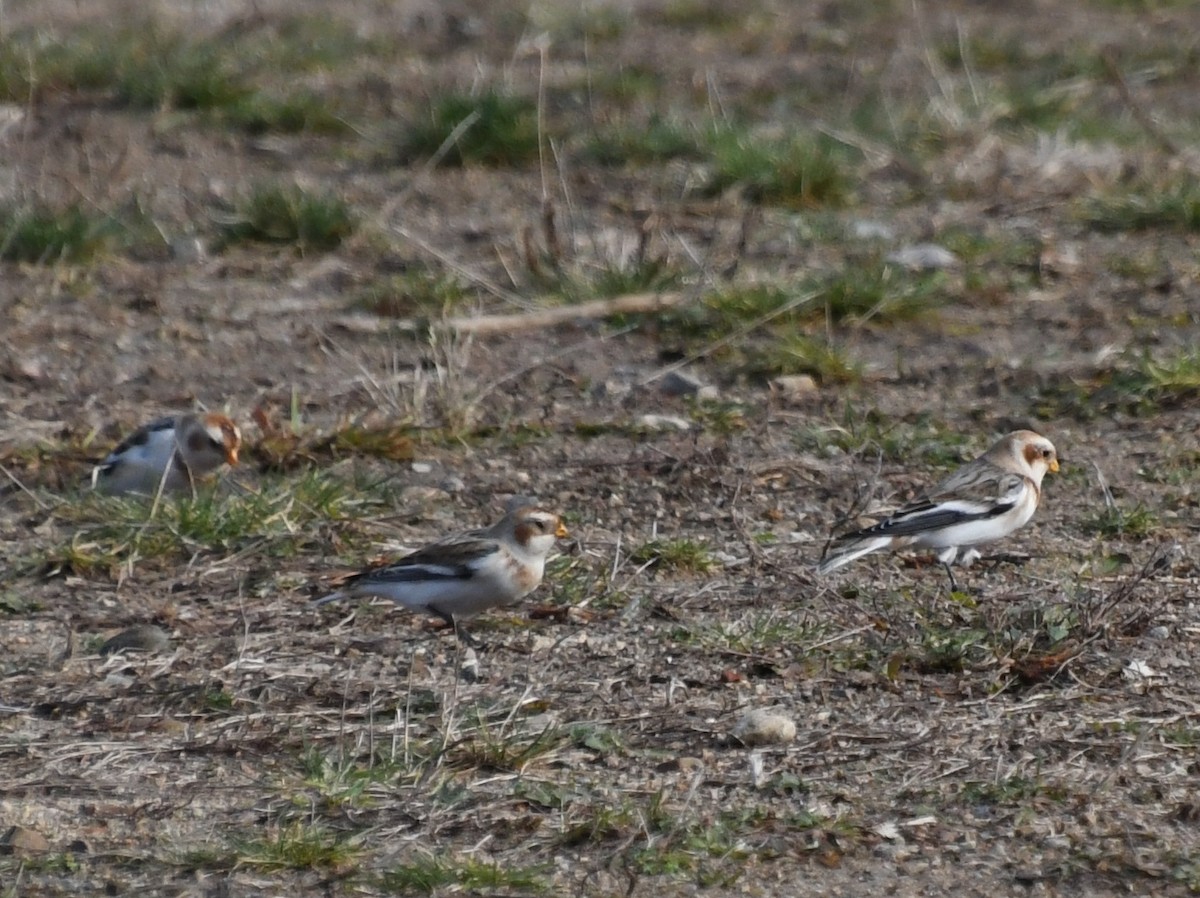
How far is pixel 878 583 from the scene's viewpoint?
235 inches

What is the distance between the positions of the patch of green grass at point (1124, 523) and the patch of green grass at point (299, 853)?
2993 mm

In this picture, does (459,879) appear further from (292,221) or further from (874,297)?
(292,221)

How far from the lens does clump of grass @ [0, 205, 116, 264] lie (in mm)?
9258

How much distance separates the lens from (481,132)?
11.0 meters

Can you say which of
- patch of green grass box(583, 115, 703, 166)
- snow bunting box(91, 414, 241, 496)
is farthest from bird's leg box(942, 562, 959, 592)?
patch of green grass box(583, 115, 703, 166)

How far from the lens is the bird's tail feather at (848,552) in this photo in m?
5.95

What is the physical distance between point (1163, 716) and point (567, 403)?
3338 millimetres

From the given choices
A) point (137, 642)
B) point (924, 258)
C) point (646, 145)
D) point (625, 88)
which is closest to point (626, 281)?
point (924, 258)

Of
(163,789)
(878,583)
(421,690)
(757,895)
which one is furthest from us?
(878,583)

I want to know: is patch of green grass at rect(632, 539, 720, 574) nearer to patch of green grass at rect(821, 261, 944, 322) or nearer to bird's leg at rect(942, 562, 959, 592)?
bird's leg at rect(942, 562, 959, 592)

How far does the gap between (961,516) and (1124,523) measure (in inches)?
23.1

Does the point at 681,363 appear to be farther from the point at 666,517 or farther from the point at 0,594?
the point at 0,594

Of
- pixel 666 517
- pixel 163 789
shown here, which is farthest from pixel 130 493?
pixel 163 789

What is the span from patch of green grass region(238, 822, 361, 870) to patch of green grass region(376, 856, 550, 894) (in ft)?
0.35
